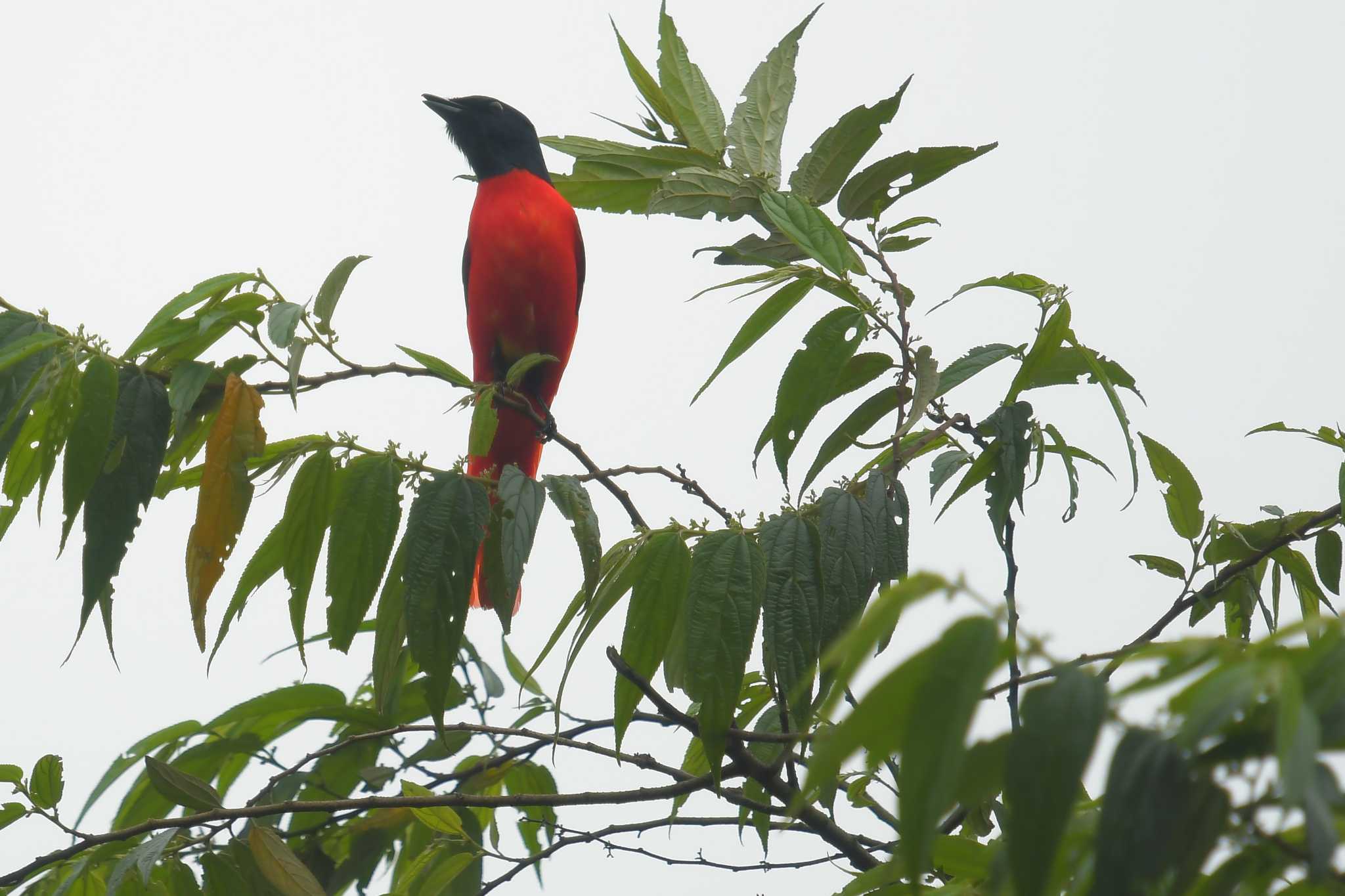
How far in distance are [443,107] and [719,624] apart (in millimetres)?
4043

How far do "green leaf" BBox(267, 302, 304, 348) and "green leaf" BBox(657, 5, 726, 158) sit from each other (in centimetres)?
71

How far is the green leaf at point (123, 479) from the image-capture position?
1.47m

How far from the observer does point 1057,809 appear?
63cm

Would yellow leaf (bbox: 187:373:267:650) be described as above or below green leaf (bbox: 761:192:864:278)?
below

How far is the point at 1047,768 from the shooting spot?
63cm

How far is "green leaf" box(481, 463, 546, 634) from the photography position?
4.77 ft

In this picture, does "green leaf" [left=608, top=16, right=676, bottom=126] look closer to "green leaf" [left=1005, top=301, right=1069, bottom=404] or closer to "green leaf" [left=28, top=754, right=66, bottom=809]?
"green leaf" [left=1005, top=301, right=1069, bottom=404]

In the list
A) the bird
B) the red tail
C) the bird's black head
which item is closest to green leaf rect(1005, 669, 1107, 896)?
the bird

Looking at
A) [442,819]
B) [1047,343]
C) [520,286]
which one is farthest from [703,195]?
[520,286]

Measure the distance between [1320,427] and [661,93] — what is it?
1.09 meters

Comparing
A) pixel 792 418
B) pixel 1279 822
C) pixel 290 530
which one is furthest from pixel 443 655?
pixel 1279 822

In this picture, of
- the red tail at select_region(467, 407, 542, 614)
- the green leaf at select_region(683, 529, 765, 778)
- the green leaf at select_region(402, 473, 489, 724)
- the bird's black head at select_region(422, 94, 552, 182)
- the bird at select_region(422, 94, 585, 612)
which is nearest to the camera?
the green leaf at select_region(683, 529, 765, 778)

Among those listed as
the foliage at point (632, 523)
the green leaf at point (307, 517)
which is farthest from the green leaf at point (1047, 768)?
the green leaf at point (307, 517)

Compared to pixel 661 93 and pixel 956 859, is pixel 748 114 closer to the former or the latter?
pixel 661 93
